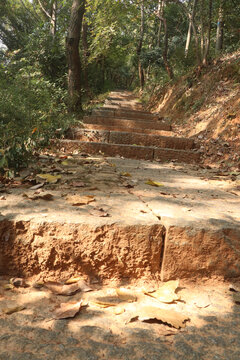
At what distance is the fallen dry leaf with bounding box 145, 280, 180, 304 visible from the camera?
1.17 metres

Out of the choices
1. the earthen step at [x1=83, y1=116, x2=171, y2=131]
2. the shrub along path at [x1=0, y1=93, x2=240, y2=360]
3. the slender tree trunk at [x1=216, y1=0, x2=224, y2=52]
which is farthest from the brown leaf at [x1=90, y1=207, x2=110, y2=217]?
the slender tree trunk at [x1=216, y1=0, x2=224, y2=52]

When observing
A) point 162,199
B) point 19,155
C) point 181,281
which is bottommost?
point 181,281

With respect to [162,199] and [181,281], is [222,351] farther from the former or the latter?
[162,199]

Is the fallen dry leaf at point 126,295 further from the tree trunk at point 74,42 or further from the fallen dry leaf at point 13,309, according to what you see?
the tree trunk at point 74,42

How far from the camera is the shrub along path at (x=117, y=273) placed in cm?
90

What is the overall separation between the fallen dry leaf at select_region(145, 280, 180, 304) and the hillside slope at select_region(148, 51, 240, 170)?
258 cm

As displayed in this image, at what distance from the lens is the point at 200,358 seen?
2.81 feet

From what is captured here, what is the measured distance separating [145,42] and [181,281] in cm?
2036

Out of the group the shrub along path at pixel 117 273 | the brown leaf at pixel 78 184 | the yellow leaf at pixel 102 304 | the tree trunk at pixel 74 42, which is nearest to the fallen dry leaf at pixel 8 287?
the shrub along path at pixel 117 273

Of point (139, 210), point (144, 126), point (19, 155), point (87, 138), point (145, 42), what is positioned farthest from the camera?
point (145, 42)

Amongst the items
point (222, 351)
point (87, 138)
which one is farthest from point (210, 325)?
point (87, 138)

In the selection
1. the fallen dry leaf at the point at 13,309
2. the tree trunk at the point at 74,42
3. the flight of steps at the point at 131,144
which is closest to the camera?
the fallen dry leaf at the point at 13,309

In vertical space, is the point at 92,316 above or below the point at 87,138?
below

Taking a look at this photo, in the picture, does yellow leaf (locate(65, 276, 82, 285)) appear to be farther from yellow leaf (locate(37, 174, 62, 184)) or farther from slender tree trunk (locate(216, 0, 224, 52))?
slender tree trunk (locate(216, 0, 224, 52))
